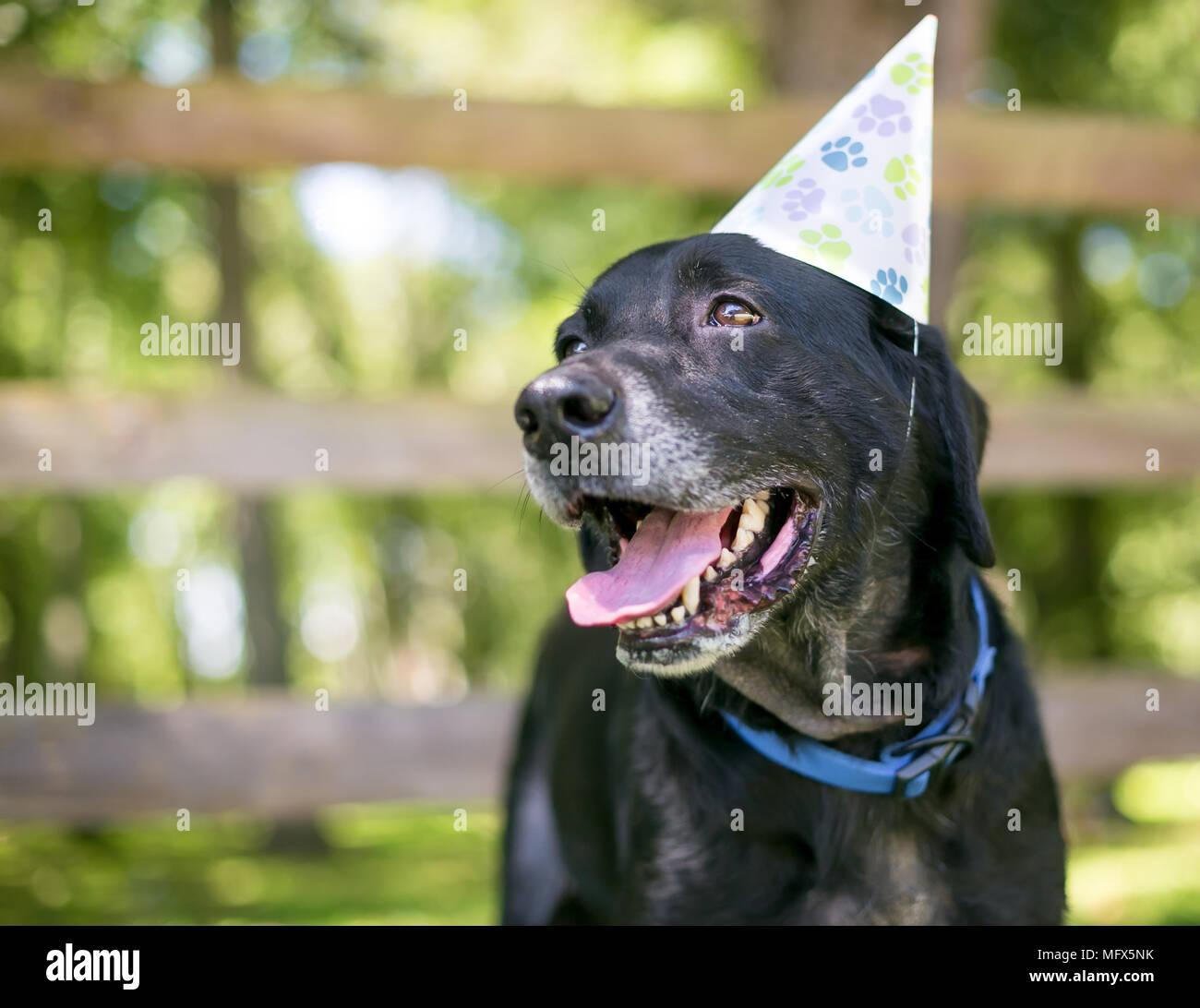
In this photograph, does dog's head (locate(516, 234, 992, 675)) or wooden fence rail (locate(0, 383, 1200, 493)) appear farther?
wooden fence rail (locate(0, 383, 1200, 493))

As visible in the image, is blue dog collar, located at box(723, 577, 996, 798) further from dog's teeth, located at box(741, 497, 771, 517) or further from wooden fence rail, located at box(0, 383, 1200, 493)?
wooden fence rail, located at box(0, 383, 1200, 493)

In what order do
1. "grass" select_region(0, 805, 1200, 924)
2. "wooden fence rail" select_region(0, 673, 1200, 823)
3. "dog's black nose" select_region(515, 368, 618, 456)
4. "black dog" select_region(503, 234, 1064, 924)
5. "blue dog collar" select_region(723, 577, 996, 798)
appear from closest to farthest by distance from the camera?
"dog's black nose" select_region(515, 368, 618, 456) < "black dog" select_region(503, 234, 1064, 924) < "blue dog collar" select_region(723, 577, 996, 798) < "wooden fence rail" select_region(0, 673, 1200, 823) < "grass" select_region(0, 805, 1200, 924)

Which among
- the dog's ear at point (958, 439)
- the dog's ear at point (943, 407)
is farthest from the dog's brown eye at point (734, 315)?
the dog's ear at point (958, 439)

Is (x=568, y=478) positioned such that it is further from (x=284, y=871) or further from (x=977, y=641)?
(x=284, y=871)

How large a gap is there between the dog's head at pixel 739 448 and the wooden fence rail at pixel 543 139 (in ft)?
5.99

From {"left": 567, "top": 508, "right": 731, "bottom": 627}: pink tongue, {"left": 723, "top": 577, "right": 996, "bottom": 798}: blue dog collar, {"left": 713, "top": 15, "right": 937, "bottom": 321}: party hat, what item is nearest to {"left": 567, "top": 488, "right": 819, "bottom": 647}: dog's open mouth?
{"left": 567, "top": 508, "right": 731, "bottom": 627}: pink tongue

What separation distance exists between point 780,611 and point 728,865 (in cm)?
49

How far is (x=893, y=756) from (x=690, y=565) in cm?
55

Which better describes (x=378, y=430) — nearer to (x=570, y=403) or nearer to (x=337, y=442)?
(x=337, y=442)

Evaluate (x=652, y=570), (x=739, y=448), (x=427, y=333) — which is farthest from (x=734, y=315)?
(x=427, y=333)

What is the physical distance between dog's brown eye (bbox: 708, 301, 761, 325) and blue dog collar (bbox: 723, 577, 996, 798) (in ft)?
2.55

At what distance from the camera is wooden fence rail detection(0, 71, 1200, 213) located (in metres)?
3.70

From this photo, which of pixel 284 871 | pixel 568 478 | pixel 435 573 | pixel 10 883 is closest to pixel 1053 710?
pixel 568 478

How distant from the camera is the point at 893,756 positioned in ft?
6.88
